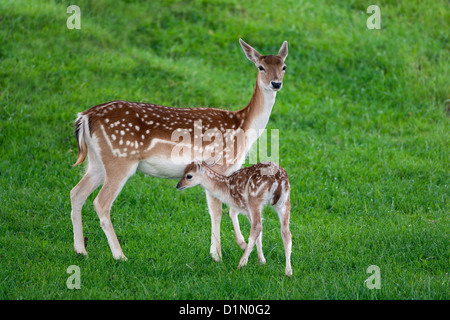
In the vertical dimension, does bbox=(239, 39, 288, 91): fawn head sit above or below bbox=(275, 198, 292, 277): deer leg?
above

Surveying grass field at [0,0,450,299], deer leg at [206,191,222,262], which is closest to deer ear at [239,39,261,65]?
deer leg at [206,191,222,262]

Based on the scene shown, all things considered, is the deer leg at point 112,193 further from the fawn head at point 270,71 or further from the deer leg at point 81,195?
the fawn head at point 270,71

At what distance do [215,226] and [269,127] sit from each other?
4531mm

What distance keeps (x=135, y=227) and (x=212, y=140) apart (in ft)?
5.66

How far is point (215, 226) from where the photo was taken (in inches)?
292

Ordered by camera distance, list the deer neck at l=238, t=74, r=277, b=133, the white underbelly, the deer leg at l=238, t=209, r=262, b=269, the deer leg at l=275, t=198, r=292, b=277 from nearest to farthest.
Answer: the deer leg at l=275, t=198, r=292, b=277
the deer leg at l=238, t=209, r=262, b=269
the white underbelly
the deer neck at l=238, t=74, r=277, b=133

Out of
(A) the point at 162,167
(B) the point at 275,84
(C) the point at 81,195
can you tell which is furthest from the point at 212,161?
(C) the point at 81,195

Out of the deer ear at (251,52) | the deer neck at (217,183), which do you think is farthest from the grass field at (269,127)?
the deer ear at (251,52)

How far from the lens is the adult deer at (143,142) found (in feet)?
23.2

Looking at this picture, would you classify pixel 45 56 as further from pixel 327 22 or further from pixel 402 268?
pixel 402 268

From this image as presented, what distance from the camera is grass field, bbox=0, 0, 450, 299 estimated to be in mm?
6656

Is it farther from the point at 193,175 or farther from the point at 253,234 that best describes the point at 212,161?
the point at 253,234

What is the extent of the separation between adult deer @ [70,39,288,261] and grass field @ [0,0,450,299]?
514 millimetres

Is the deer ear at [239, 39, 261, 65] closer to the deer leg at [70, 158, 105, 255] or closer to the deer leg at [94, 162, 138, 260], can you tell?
the deer leg at [94, 162, 138, 260]
